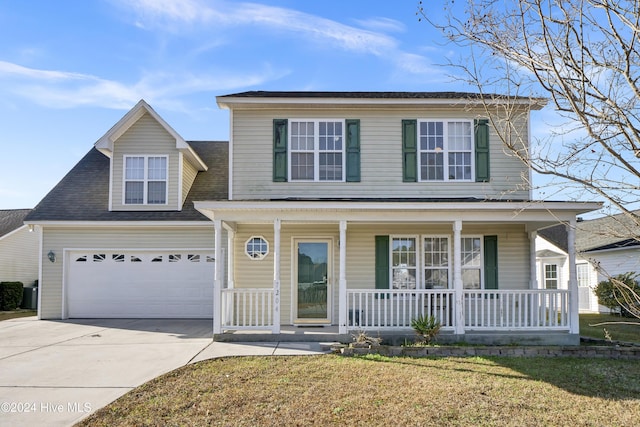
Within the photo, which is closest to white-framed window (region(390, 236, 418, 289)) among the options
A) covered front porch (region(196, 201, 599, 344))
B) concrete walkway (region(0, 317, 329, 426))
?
covered front porch (region(196, 201, 599, 344))

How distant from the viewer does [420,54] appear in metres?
7.40

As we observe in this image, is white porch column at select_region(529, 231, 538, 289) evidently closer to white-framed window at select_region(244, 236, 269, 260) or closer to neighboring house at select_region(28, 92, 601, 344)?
neighboring house at select_region(28, 92, 601, 344)

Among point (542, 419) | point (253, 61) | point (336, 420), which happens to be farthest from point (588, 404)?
point (253, 61)

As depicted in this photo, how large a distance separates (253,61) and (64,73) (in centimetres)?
680

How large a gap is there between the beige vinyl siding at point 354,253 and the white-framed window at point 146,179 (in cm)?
398

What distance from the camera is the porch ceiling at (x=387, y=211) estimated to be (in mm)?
10305

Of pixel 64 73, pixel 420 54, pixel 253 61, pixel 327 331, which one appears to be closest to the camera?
pixel 420 54

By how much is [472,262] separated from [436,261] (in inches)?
34.8

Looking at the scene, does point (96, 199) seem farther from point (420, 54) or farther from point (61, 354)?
point (420, 54)

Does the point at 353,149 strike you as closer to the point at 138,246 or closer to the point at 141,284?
the point at 138,246

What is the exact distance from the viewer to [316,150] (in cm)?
1210

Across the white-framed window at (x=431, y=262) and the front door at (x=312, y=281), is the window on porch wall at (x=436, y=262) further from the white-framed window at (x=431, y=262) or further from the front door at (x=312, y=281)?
the front door at (x=312, y=281)

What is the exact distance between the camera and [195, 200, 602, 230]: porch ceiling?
33.8 feet

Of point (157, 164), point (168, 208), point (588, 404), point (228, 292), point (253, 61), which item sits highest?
point (253, 61)
